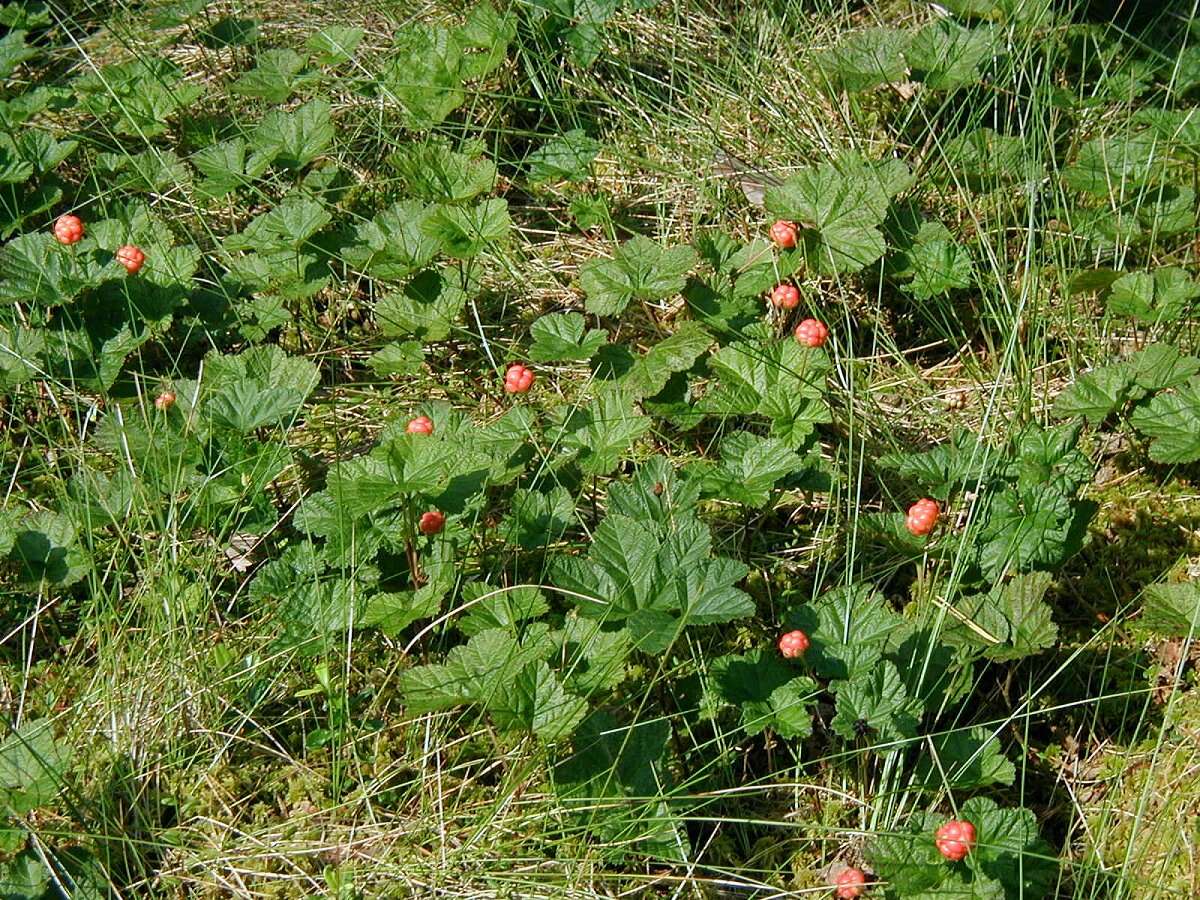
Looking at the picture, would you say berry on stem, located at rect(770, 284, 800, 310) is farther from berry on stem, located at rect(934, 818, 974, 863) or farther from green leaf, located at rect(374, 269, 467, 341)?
berry on stem, located at rect(934, 818, 974, 863)

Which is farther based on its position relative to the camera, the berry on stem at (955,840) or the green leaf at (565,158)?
the green leaf at (565,158)

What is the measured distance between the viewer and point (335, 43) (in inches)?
141

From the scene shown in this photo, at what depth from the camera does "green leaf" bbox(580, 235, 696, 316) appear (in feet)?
9.57

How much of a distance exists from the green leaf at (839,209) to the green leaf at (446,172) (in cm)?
72

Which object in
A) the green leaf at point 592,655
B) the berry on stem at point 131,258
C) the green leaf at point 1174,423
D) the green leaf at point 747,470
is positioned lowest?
the berry on stem at point 131,258

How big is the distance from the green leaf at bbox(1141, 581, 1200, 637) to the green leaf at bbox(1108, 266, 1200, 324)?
79 cm

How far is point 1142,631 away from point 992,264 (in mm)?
908

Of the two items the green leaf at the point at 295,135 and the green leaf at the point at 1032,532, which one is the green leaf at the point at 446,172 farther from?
the green leaf at the point at 1032,532

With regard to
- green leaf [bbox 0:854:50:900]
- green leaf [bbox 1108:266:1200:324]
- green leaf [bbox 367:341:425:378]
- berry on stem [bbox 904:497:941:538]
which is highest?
green leaf [bbox 1108:266:1200:324]

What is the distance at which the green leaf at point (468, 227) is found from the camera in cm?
305

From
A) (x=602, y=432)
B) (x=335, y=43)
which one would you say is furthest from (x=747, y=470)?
(x=335, y=43)

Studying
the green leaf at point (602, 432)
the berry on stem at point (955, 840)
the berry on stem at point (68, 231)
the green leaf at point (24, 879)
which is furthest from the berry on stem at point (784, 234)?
the green leaf at point (24, 879)

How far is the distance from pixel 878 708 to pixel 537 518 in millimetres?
753

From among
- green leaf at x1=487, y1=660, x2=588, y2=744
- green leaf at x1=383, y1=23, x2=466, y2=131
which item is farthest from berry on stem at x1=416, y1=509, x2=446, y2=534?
green leaf at x1=383, y1=23, x2=466, y2=131
